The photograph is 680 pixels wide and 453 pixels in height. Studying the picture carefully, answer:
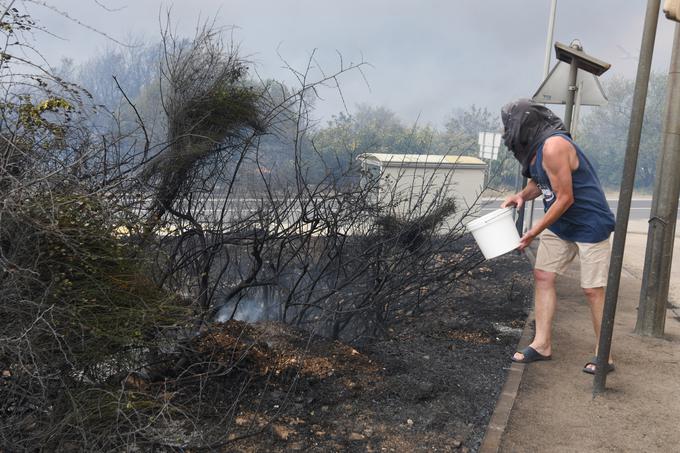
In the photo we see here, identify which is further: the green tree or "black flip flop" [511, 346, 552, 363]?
the green tree

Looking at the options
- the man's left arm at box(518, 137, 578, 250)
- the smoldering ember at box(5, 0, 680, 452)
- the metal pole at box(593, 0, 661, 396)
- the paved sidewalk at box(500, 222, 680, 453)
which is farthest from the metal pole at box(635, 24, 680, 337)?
the metal pole at box(593, 0, 661, 396)

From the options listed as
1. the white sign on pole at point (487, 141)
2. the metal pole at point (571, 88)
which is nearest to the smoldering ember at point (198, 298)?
the metal pole at point (571, 88)

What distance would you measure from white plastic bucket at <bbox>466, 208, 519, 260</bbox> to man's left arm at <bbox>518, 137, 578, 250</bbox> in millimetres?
152

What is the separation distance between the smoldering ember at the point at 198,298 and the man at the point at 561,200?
0.38 metres

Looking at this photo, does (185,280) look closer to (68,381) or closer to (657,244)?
(68,381)

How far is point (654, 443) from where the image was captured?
3.91 meters

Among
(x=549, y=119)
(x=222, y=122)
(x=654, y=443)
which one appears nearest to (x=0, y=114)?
(x=222, y=122)

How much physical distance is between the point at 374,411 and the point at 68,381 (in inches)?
68.4

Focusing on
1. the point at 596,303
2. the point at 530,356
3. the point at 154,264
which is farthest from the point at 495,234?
the point at 154,264

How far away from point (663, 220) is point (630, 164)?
1925mm

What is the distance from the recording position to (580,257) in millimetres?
4977

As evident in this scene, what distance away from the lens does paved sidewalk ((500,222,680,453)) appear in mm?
3910

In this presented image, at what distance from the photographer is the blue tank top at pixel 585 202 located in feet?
16.0

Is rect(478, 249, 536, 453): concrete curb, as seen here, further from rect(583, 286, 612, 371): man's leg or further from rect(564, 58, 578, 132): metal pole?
rect(564, 58, 578, 132): metal pole
